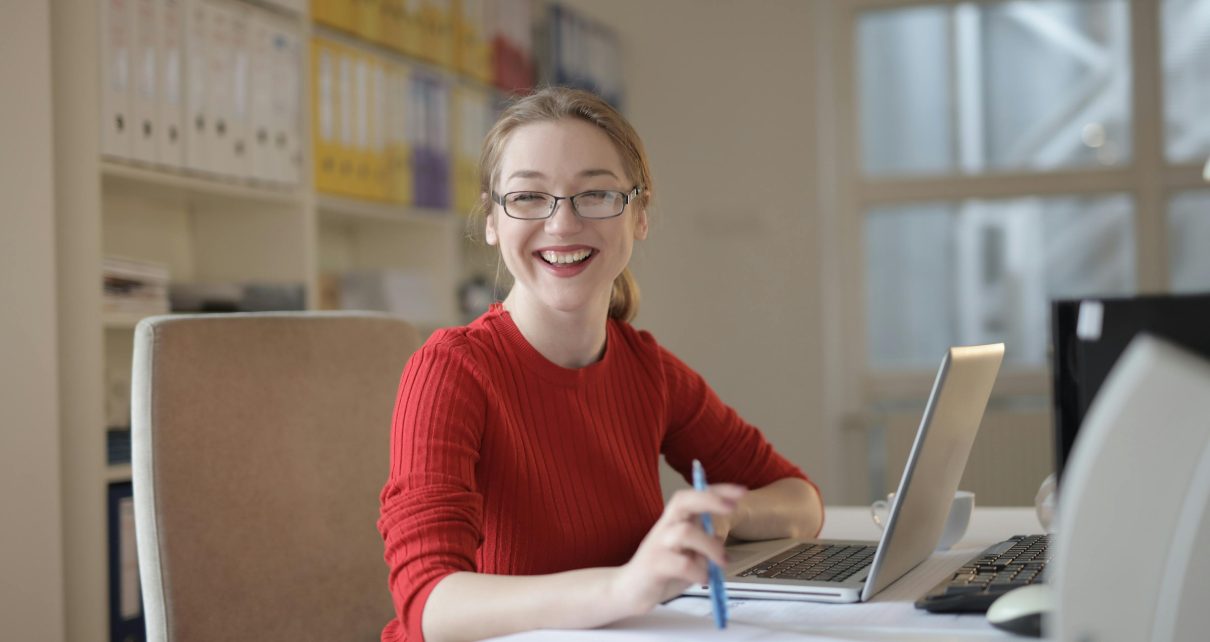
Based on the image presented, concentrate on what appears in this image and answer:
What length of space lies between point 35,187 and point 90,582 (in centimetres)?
74

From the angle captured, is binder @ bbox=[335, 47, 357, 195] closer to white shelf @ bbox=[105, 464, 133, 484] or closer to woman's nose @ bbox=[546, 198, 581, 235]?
white shelf @ bbox=[105, 464, 133, 484]

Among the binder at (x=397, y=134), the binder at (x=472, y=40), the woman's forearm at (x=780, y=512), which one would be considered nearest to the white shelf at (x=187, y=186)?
the binder at (x=397, y=134)

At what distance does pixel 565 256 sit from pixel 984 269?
3.56 metres

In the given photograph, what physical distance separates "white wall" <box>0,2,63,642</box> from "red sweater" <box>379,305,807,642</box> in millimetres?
1042

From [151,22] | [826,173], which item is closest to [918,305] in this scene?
[826,173]

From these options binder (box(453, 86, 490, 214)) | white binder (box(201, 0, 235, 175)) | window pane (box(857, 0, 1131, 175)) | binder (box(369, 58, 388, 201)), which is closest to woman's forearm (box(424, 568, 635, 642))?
white binder (box(201, 0, 235, 175))

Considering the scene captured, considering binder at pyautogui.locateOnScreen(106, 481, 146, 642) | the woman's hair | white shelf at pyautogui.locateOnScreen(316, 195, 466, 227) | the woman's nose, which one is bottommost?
binder at pyautogui.locateOnScreen(106, 481, 146, 642)

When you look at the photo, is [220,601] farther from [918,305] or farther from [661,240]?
[918,305]

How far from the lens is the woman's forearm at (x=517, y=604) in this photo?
1003 mm

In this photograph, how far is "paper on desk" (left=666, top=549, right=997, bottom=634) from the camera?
1.02 m

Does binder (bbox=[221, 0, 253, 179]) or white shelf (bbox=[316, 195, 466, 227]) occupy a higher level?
binder (bbox=[221, 0, 253, 179])

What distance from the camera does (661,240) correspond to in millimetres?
4613

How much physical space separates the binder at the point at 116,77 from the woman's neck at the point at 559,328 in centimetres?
117

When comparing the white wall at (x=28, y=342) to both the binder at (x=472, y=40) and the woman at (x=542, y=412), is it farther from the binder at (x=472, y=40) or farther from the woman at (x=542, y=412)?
the binder at (x=472, y=40)
